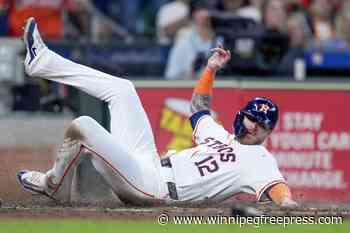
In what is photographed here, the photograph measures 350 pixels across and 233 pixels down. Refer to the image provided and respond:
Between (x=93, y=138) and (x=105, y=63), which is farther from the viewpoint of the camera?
(x=105, y=63)

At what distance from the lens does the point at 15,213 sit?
32.9ft

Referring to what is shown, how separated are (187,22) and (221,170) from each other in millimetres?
7086

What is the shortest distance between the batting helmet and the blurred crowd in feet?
16.2

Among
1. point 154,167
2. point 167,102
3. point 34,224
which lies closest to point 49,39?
point 167,102

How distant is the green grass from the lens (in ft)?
29.1

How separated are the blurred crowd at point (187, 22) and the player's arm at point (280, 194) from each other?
18.3ft

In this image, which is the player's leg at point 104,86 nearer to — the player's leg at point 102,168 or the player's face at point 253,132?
the player's leg at point 102,168

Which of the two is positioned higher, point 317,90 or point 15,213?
point 317,90

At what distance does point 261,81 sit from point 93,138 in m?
4.66

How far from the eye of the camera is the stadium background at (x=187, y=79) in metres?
14.5

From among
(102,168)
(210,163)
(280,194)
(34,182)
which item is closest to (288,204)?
(280,194)

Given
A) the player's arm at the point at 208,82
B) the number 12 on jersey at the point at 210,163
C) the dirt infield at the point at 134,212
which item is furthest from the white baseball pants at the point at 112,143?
the player's arm at the point at 208,82

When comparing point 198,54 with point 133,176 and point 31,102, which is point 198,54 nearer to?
point 31,102

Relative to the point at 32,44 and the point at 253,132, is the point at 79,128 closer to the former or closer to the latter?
the point at 32,44
